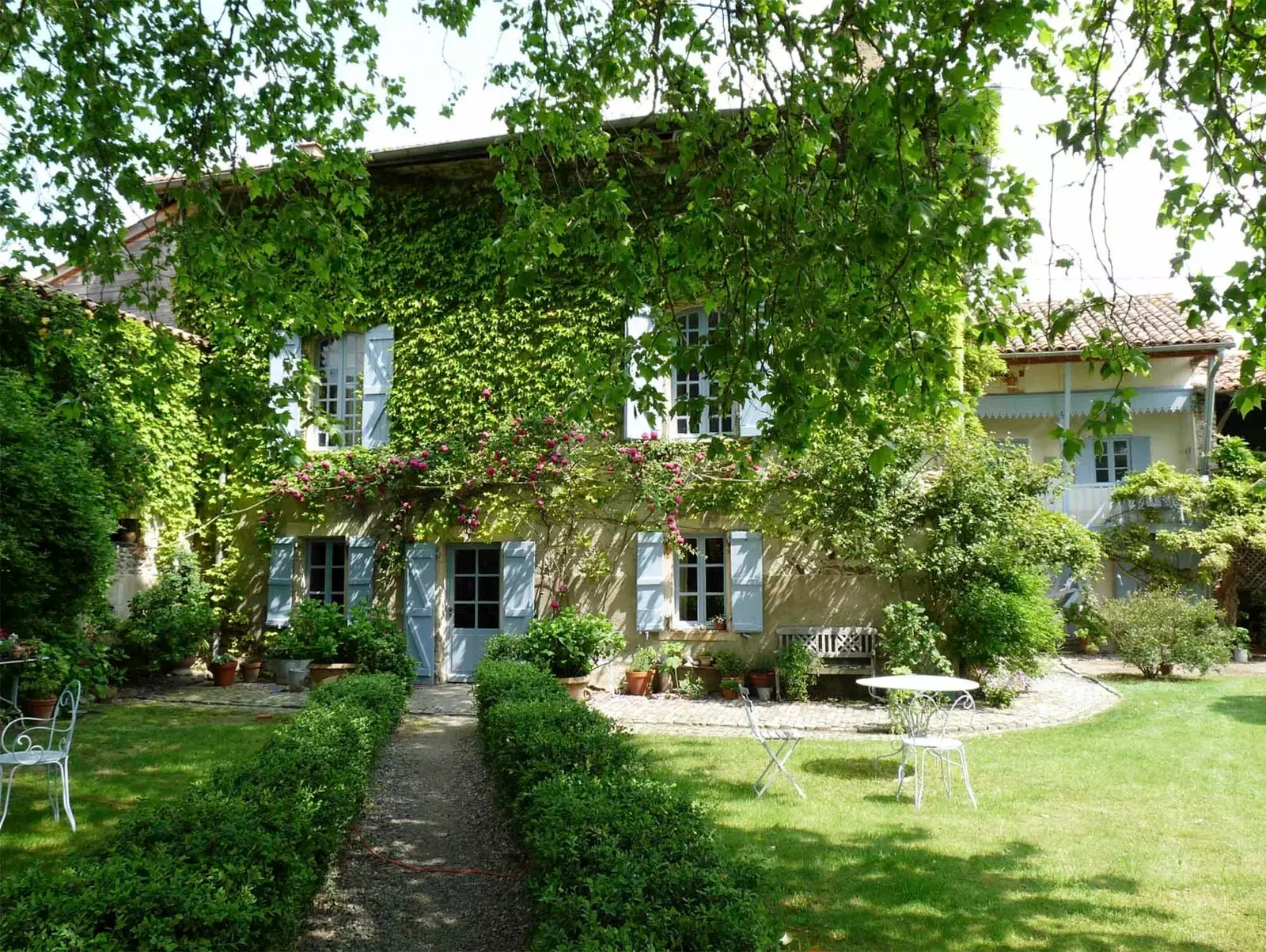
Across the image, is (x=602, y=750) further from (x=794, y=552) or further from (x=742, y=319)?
(x=794, y=552)

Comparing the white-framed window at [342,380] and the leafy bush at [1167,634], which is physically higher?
the white-framed window at [342,380]

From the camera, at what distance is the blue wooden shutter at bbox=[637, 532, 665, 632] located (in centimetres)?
1176

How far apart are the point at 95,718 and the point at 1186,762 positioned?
10309mm

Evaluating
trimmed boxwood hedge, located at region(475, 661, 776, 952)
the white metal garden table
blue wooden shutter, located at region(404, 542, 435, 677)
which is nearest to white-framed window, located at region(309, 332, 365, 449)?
blue wooden shutter, located at region(404, 542, 435, 677)

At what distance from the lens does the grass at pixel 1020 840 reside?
4.45 metres

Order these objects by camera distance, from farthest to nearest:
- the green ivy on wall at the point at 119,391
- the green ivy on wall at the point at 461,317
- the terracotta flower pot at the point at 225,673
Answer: the green ivy on wall at the point at 461,317
the terracotta flower pot at the point at 225,673
the green ivy on wall at the point at 119,391

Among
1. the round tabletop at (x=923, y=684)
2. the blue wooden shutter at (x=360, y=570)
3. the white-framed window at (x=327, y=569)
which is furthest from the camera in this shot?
Answer: the white-framed window at (x=327, y=569)

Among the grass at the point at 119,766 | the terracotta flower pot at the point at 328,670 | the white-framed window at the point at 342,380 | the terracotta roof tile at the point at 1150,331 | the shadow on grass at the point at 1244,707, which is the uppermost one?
the terracotta roof tile at the point at 1150,331

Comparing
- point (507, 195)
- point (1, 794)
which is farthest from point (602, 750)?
point (1, 794)

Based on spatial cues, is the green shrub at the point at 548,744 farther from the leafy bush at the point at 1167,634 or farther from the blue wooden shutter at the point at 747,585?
the leafy bush at the point at 1167,634

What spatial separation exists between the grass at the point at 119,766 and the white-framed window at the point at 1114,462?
15.4 meters

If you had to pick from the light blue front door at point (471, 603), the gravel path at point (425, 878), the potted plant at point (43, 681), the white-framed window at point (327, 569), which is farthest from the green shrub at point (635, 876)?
the white-framed window at point (327, 569)

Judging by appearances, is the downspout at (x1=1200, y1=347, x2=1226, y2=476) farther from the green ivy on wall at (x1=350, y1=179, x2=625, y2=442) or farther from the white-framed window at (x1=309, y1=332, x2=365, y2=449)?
the white-framed window at (x1=309, y1=332, x2=365, y2=449)

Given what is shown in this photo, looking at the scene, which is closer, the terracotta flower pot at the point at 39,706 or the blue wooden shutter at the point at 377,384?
the terracotta flower pot at the point at 39,706
